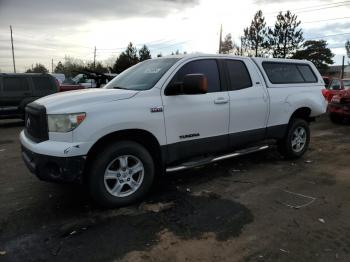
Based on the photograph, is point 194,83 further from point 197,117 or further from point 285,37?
point 285,37

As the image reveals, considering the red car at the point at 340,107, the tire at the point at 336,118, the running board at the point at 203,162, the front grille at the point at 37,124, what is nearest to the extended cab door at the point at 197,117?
the running board at the point at 203,162

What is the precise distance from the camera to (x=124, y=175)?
182 inches

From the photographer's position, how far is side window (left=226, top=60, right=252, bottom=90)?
5.79 metres

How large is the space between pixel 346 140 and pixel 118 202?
683 centimetres

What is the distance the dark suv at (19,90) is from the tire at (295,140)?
8.94 meters

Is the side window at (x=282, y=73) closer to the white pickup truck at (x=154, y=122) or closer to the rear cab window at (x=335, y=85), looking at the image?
the white pickup truck at (x=154, y=122)

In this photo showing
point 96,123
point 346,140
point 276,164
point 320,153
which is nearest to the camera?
point 96,123

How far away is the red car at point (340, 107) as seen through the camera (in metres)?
12.0

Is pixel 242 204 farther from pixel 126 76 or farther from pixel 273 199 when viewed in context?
pixel 126 76

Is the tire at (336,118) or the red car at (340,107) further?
the tire at (336,118)

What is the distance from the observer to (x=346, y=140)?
30.3 feet

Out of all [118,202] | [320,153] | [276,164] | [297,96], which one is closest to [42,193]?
[118,202]

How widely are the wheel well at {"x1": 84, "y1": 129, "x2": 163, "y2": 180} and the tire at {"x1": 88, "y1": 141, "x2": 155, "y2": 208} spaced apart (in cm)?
7

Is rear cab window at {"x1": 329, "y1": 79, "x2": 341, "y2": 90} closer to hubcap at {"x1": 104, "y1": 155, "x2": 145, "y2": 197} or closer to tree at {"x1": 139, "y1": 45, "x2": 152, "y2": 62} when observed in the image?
hubcap at {"x1": 104, "y1": 155, "x2": 145, "y2": 197}
